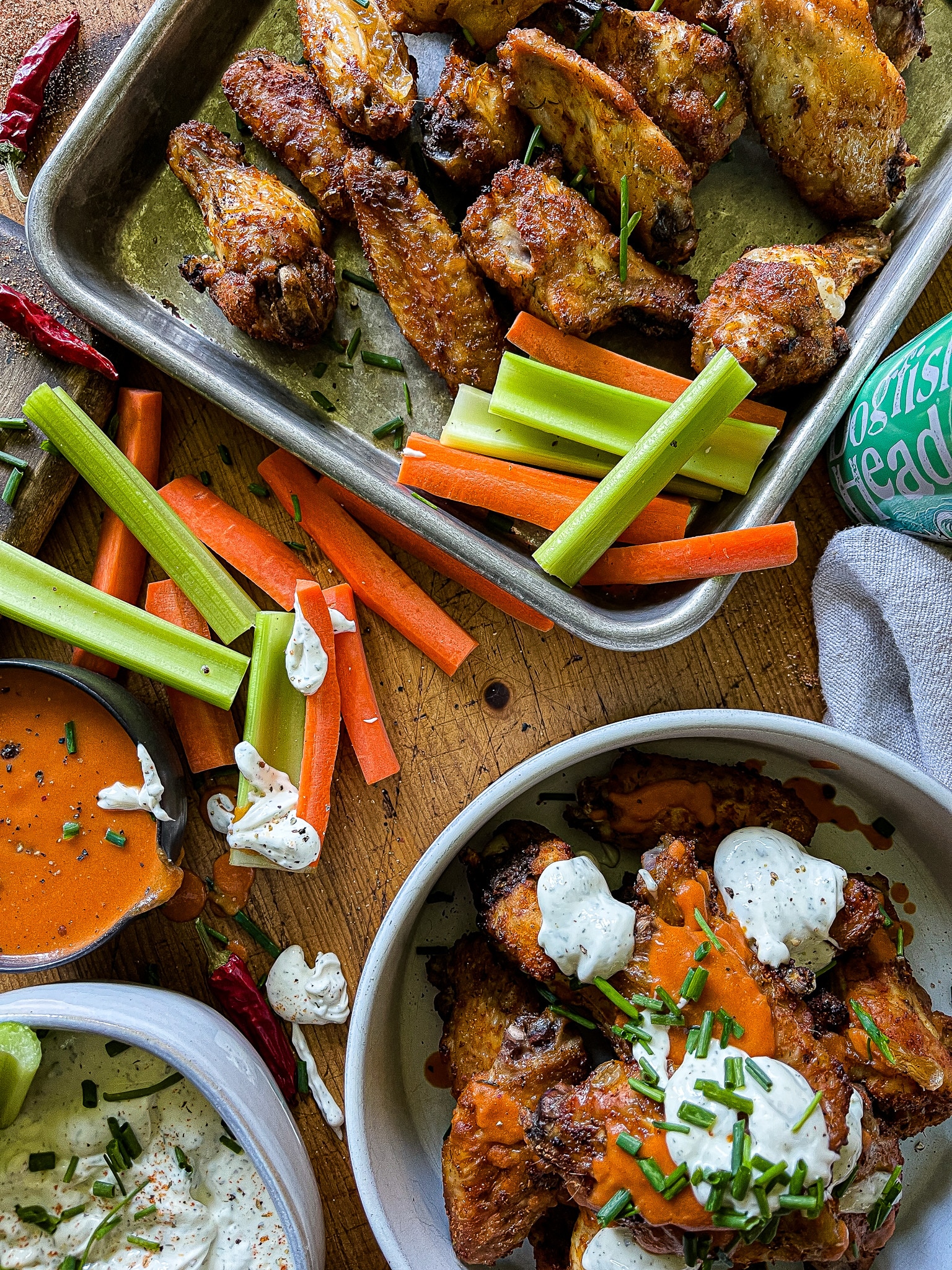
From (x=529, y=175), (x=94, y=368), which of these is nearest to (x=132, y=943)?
(x=94, y=368)

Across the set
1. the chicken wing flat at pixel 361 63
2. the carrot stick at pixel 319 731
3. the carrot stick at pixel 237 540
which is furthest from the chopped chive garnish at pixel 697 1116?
the chicken wing flat at pixel 361 63

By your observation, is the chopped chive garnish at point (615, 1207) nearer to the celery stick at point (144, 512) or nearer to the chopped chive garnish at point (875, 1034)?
the chopped chive garnish at point (875, 1034)

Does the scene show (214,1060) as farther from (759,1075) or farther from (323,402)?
(323,402)

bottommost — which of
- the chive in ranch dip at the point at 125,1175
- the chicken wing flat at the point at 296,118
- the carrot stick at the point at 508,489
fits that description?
the chive in ranch dip at the point at 125,1175

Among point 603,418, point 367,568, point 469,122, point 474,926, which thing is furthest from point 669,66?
point 474,926

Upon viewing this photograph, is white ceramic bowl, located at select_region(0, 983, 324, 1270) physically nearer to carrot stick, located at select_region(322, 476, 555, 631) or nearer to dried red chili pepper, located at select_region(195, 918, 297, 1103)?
dried red chili pepper, located at select_region(195, 918, 297, 1103)
